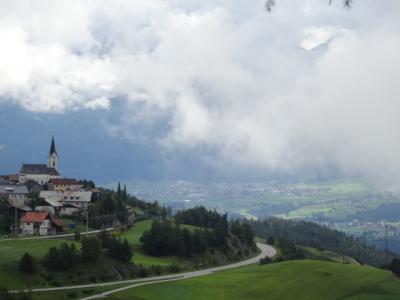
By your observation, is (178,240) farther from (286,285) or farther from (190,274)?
(286,285)

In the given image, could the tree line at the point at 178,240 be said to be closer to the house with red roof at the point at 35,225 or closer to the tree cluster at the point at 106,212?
the tree cluster at the point at 106,212

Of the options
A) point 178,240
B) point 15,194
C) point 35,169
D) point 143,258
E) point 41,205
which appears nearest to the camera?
point 143,258

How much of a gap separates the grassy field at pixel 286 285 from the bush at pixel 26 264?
11.4m

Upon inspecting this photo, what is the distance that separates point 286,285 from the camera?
9081 centimetres

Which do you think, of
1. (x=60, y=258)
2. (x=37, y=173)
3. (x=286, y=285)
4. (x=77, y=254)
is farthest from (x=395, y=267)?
(x=37, y=173)

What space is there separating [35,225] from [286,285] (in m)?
40.2

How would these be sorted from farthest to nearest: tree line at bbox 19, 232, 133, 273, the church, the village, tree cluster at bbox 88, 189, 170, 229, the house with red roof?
the church, tree cluster at bbox 88, 189, 170, 229, the village, the house with red roof, tree line at bbox 19, 232, 133, 273

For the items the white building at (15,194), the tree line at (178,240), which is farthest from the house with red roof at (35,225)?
the tree line at (178,240)

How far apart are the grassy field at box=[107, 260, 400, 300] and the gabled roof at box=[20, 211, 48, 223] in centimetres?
2888

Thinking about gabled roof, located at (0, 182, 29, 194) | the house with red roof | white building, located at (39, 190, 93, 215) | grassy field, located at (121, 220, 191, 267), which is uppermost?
gabled roof, located at (0, 182, 29, 194)

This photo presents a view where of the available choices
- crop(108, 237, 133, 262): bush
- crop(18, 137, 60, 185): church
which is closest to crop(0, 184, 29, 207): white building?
crop(18, 137, 60, 185): church

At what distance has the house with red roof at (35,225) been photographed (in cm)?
10850

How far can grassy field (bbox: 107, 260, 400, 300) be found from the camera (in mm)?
82375

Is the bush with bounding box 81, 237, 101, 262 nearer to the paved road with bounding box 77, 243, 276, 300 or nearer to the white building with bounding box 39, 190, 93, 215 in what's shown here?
the paved road with bounding box 77, 243, 276, 300
